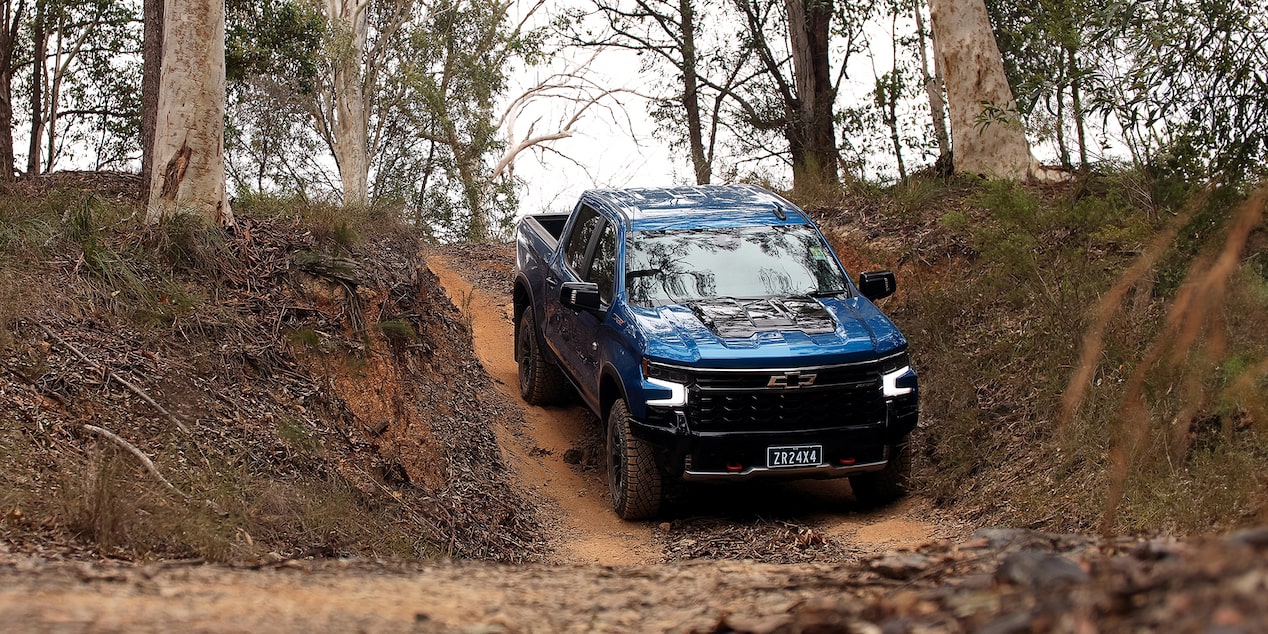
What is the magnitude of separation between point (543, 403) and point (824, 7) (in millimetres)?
10301

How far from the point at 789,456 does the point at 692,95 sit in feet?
59.0

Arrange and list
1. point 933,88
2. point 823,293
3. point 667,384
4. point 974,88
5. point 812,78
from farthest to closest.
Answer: point 933,88 < point 812,78 < point 974,88 < point 823,293 < point 667,384

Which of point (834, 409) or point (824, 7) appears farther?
point (824, 7)

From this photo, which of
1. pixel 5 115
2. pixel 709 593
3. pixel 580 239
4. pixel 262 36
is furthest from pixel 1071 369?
pixel 262 36

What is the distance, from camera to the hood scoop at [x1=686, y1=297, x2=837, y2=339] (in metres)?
8.21

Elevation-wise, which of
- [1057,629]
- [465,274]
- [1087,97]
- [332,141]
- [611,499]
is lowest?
[611,499]

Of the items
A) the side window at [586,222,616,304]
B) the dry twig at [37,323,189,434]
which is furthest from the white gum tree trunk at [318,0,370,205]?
the dry twig at [37,323,189,434]

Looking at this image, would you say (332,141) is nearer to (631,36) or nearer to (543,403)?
(631,36)

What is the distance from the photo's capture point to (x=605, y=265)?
9.43m

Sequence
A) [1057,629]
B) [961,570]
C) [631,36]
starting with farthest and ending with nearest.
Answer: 1. [631,36]
2. [961,570]
3. [1057,629]

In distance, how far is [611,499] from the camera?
9195 mm

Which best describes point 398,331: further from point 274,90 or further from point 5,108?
point 274,90

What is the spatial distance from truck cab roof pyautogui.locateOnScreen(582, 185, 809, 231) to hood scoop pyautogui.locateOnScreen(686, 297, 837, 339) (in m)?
0.95

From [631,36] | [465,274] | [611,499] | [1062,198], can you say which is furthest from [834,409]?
[631,36]
